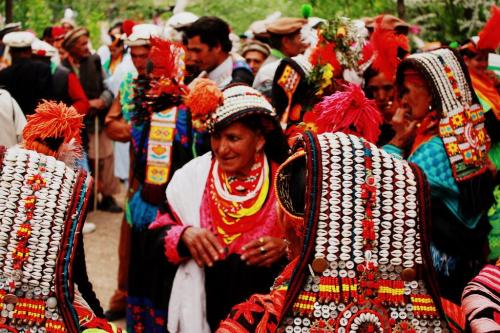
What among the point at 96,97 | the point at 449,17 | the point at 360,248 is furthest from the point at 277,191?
the point at 449,17

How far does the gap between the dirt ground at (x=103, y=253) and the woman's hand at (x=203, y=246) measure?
303cm

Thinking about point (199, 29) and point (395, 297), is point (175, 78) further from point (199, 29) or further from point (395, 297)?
point (395, 297)

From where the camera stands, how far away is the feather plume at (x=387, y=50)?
17.3ft

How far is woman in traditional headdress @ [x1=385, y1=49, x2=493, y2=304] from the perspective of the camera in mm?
4586

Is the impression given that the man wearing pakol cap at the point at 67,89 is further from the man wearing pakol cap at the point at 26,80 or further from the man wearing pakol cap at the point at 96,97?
the man wearing pakol cap at the point at 96,97

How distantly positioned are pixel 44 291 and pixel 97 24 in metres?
15.9

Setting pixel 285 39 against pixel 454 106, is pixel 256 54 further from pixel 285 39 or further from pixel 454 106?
pixel 454 106

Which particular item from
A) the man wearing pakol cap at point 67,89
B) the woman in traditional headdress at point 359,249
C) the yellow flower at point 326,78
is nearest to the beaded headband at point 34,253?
the woman in traditional headdress at point 359,249

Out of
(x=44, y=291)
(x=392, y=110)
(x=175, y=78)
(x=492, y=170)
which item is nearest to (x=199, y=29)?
(x=175, y=78)

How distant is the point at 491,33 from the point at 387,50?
876 millimetres

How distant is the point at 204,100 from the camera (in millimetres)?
4309

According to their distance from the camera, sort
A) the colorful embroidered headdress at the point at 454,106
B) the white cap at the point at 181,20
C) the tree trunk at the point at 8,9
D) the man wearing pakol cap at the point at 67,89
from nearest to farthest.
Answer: the colorful embroidered headdress at the point at 454,106 → the man wearing pakol cap at the point at 67,89 → the white cap at the point at 181,20 → the tree trunk at the point at 8,9

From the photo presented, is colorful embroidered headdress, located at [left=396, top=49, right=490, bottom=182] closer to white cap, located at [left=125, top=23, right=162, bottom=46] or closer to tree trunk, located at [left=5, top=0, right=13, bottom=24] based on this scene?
white cap, located at [left=125, top=23, right=162, bottom=46]

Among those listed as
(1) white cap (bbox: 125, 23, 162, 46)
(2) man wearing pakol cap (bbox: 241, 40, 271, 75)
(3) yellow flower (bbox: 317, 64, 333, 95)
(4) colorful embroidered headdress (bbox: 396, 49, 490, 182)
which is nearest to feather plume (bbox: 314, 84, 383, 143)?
(4) colorful embroidered headdress (bbox: 396, 49, 490, 182)
